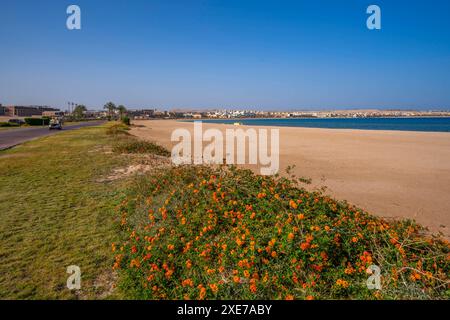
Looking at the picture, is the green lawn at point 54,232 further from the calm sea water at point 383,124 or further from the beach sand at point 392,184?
the calm sea water at point 383,124

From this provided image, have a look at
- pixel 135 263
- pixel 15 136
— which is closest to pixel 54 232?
pixel 135 263

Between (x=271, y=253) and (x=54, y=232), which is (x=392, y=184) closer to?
(x=271, y=253)

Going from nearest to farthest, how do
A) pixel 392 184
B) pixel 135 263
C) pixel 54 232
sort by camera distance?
1. pixel 135 263
2. pixel 54 232
3. pixel 392 184

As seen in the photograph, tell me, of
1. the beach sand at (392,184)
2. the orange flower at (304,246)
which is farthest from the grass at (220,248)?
the beach sand at (392,184)

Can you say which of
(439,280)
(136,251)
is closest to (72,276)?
(136,251)

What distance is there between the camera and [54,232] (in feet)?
17.3

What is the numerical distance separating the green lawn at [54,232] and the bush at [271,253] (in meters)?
0.42

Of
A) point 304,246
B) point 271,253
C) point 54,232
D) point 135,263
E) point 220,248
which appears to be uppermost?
point 304,246

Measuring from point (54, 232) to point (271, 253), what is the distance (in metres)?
4.22

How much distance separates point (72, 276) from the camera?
3809 millimetres

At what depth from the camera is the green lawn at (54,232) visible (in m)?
3.67

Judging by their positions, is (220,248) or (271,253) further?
(220,248)
